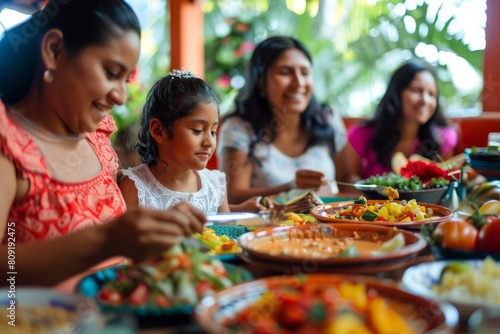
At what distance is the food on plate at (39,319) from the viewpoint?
2.94 feet

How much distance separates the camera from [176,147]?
7.03 ft

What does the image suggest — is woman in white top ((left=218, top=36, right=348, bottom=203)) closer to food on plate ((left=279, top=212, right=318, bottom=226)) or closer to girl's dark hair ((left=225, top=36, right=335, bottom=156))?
girl's dark hair ((left=225, top=36, right=335, bottom=156))

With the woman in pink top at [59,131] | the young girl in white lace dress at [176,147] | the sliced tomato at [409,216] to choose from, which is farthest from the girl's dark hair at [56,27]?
the sliced tomato at [409,216]

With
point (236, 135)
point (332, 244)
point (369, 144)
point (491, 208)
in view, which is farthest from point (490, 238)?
point (369, 144)

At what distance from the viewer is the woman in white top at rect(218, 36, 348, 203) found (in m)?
3.16

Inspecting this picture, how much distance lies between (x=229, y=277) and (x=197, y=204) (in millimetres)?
1137

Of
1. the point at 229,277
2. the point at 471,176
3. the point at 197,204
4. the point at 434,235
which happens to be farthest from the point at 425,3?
the point at 229,277

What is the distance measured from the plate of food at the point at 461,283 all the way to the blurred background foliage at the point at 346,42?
3.91 m

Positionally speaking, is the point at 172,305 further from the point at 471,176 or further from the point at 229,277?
the point at 471,176

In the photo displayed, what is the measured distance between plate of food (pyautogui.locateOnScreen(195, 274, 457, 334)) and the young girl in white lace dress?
1.16 m

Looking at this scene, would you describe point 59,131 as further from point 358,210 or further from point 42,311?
point 358,210

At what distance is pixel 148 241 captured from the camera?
3.39 feet

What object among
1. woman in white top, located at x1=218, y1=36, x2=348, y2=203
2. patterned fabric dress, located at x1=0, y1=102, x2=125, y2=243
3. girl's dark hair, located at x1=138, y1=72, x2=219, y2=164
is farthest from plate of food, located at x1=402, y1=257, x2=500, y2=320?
woman in white top, located at x1=218, y1=36, x2=348, y2=203

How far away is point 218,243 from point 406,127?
2.56 metres
